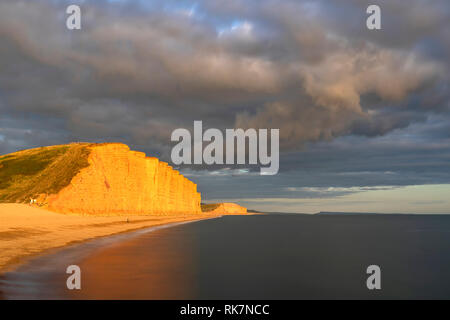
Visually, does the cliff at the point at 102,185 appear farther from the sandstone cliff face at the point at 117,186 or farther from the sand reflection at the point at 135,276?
the sand reflection at the point at 135,276

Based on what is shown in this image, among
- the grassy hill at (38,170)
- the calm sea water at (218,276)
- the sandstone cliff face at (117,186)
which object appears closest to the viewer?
the calm sea water at (218,276)

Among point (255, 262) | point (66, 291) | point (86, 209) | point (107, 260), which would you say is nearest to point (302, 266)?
point (255, 262)

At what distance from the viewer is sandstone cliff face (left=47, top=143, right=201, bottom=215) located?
255 ft

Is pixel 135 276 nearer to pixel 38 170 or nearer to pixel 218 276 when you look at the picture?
pixel 218 276

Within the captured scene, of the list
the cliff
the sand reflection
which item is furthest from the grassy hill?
the sand reflection

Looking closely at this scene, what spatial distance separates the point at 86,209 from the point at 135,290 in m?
70.2

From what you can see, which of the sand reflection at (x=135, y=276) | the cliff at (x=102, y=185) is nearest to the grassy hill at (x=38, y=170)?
the cliff at (x=102, y=185)

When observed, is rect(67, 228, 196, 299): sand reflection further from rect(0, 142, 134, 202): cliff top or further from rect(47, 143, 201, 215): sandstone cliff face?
rect(0, 142, 134, 202): cliff top

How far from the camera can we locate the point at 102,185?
84562mm

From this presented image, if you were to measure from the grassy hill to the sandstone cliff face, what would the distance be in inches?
117

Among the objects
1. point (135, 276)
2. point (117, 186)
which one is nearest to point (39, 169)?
point (117, 186)

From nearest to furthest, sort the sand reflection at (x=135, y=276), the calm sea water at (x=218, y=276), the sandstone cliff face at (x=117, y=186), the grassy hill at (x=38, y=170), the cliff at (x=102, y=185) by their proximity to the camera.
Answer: the sand reflection at (x=135, y=276) → the calm sea water at (x=218, y=276) → the sandstone cliff face at (x=117, y=186) → the cliff at (x=102, y=185) → the grassy hill at (x=38, y=170)

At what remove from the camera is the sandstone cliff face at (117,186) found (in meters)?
77.6
